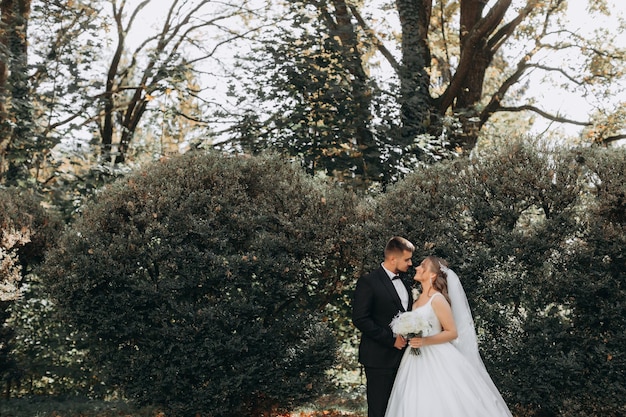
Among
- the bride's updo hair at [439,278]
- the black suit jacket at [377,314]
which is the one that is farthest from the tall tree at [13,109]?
the bride's updo hair at [439,278]

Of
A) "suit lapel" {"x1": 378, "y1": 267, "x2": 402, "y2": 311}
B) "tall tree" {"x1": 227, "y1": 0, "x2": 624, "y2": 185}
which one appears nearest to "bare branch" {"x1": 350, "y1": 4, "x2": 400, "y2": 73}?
"tall tree" {"x1": 227, "y1": 0, "x2": 624, "y2": 185}

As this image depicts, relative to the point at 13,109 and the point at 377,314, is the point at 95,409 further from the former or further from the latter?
the point at 13,109

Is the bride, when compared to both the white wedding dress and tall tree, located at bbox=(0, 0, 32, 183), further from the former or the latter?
tall tree, located at bbox=(0, 0, 32, 183)

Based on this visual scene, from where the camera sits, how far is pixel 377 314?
638cm

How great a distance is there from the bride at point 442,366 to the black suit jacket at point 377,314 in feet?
0.58

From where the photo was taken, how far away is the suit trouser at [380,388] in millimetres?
6422

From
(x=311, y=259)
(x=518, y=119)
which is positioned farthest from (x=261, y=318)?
(x=518, y=119)

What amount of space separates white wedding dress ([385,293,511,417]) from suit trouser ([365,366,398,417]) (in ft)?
0.35

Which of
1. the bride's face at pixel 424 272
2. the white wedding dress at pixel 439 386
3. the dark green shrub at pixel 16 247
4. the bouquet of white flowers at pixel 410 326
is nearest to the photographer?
the bouquet of white flowers at pixel 410 326

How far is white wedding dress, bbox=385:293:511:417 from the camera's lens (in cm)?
600

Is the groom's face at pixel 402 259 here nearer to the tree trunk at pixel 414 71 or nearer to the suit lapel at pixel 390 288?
the suit lapel at pixel 390 288

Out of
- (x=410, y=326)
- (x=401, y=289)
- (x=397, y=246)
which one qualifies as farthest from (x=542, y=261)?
(x=410, y=326)

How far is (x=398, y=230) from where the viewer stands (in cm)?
788

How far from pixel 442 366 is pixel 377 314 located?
774 millimetres
